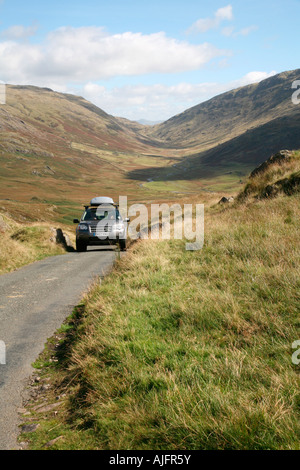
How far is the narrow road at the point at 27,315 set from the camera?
3939 mm

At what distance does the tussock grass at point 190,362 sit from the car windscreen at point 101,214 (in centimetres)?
1005

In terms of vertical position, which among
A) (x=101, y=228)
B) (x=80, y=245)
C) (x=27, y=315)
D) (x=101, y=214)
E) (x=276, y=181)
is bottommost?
(x=27, y=315)

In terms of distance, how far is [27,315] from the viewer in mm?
6734

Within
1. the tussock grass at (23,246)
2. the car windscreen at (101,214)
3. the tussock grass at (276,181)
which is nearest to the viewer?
the tussock grass at (23,246)

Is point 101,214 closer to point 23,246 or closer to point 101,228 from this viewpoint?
point 101,228

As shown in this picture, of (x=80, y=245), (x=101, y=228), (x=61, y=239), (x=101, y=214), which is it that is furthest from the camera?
(x=61, y=239)

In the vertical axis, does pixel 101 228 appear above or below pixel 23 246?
above

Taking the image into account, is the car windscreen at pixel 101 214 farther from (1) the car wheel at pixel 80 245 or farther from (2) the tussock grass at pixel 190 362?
(2) the tussock grass at pixel 190 362

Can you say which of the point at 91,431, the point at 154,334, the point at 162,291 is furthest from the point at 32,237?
the point at 91,431

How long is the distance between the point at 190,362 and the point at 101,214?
1408 cm

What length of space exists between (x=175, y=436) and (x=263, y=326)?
6.47 ft

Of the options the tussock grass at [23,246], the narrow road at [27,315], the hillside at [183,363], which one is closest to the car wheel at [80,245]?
the tussock grass at [23,246]

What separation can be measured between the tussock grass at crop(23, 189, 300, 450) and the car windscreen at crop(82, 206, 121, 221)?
33.0 feet

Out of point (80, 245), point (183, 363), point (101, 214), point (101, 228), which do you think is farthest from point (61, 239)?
point (183, 363)
